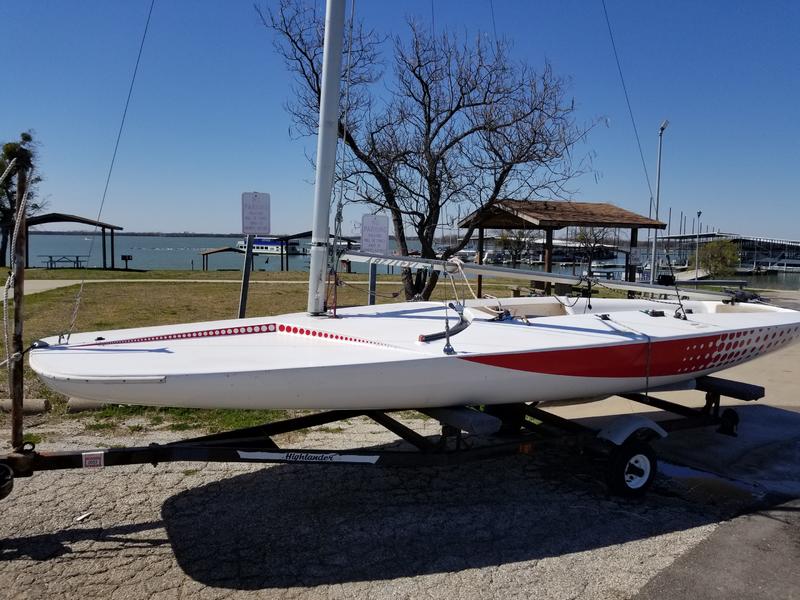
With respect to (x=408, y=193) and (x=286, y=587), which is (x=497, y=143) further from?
(x=286, y=587)

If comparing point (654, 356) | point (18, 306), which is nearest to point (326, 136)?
point (18, 306)

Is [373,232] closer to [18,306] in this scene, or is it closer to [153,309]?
[18,306]

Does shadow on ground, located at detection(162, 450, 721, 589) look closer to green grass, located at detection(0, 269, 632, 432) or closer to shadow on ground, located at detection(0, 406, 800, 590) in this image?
shadow on ground, located at detection(0, 406, 800, 590)

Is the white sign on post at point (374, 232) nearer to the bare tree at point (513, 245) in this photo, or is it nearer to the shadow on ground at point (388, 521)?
the shadow on ground at point (388, 521)

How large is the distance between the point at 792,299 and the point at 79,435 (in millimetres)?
20875

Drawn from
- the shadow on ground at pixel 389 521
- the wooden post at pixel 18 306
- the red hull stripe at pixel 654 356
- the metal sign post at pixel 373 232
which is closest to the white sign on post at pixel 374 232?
the metal sign post at pixel 373 232

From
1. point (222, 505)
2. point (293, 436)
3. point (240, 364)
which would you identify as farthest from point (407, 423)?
point (240, 364)

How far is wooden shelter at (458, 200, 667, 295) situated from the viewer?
12.5 m

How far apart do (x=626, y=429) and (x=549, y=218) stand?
29.4 ft

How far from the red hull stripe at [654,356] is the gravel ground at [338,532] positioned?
2.99 feet

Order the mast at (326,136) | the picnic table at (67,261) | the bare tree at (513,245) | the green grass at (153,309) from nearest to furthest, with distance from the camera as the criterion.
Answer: the mast at (326,136), the green grass at (153,309), the bare tree at (513,245), the picnic table at (67,261)

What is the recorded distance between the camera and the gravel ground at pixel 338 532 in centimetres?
323

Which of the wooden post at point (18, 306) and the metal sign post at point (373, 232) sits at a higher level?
the metal sign post at point (373, 232)

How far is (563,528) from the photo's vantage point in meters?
3.96
